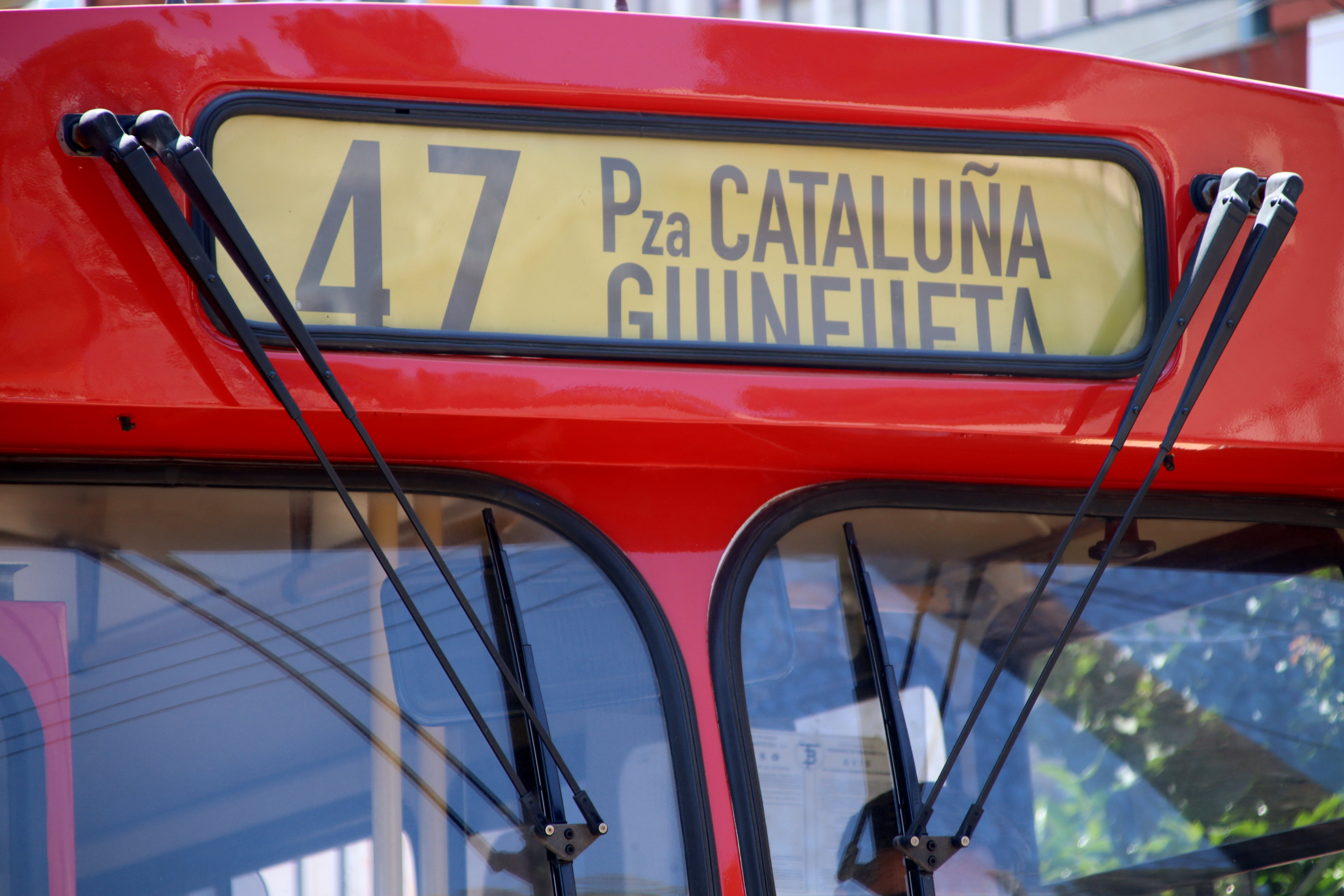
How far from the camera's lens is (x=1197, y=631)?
1.96 meters

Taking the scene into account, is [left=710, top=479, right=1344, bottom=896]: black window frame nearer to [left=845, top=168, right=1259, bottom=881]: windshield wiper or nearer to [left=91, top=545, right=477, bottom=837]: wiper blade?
[left=845, top=168, right=1259, bottom=881]: windshield wiper

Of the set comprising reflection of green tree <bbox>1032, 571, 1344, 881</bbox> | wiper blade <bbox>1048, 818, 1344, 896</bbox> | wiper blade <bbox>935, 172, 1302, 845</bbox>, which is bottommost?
wiper blade <bbox>1048, 818, 1344, 896</bbox>

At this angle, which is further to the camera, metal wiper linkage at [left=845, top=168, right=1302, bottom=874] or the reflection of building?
the reflection of building

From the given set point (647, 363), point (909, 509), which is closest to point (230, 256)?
point (647, 363)

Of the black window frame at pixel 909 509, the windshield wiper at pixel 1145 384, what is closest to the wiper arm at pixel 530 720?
the black window frame at pixel 909 509

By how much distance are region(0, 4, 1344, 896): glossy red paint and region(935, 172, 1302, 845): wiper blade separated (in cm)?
4

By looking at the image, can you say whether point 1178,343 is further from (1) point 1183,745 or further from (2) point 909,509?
(1) point 1183,745

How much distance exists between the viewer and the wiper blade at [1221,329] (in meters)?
1.60

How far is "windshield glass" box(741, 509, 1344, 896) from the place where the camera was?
1.74 metres

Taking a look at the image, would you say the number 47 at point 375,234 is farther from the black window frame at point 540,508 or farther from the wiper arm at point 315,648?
the wiper arm at point 315,648

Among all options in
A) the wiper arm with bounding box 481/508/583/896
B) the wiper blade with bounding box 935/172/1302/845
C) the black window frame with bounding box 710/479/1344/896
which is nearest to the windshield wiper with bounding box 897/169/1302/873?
the wiper blade with bounding box 935/172/1302/845

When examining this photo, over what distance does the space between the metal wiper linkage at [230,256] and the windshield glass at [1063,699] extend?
1.35 feet

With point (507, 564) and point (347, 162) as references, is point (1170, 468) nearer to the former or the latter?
point (507, 564)

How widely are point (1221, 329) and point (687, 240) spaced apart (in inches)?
27.4
